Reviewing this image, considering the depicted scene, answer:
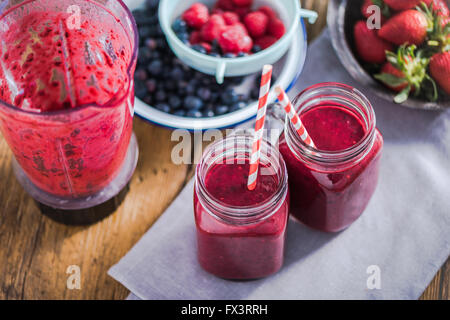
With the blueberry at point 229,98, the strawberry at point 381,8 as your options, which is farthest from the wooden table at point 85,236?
the strawberry at point 381,8

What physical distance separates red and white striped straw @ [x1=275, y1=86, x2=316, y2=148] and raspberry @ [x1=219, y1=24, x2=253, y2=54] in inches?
13.5

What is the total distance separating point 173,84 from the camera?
1.17 m

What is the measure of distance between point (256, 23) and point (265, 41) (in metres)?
0.04

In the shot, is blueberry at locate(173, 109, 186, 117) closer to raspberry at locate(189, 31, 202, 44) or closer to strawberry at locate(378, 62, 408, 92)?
raspberry at locate(189, 31, 202, 44)

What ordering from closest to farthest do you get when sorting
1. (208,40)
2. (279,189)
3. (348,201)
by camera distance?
(279,189)
(348,201)
(208,40)

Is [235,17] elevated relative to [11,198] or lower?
elevated

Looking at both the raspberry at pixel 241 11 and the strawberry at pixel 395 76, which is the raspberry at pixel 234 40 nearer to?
the raspberry at pixel 241 11

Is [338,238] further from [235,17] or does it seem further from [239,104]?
[235,17]

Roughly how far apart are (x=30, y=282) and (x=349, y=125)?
0.61m

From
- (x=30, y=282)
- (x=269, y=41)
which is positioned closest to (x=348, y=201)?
(x=269, y=41)

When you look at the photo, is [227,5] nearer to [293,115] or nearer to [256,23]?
[256,23]

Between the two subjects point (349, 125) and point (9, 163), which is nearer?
point (349, 125)

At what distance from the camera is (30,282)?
41.3 inches

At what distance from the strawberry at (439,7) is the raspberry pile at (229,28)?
28 cm
